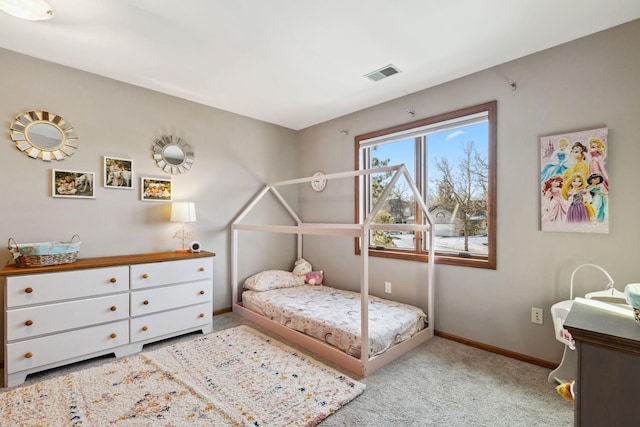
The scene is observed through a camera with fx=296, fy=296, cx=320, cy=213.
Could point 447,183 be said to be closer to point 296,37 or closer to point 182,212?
point 296,37

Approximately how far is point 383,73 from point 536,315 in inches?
92.8

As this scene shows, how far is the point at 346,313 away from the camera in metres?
2.72

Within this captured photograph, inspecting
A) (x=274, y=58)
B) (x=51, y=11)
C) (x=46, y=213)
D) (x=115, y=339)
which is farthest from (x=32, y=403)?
(x=274, y=58)

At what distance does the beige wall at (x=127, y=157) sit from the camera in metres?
2.35

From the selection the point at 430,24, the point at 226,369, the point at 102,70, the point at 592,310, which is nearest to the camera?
the point at 592,310

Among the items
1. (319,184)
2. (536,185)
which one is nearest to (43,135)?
(319,184)

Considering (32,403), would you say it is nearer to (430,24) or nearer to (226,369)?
(226,369)

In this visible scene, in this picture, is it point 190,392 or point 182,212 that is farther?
point 182,212

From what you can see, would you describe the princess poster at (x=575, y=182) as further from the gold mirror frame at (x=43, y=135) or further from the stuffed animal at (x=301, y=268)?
the gold mirror frame at (x=43, y=135)

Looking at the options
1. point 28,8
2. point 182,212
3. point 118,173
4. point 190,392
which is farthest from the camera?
point 182,212

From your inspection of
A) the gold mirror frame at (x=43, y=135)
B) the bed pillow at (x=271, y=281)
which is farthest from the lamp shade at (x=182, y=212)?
the bed pillow at (x=271, y=281)

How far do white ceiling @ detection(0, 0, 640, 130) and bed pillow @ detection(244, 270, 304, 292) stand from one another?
6.98 feet

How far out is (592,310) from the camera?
1.11 m

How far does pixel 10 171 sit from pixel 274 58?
2256 millimetres
